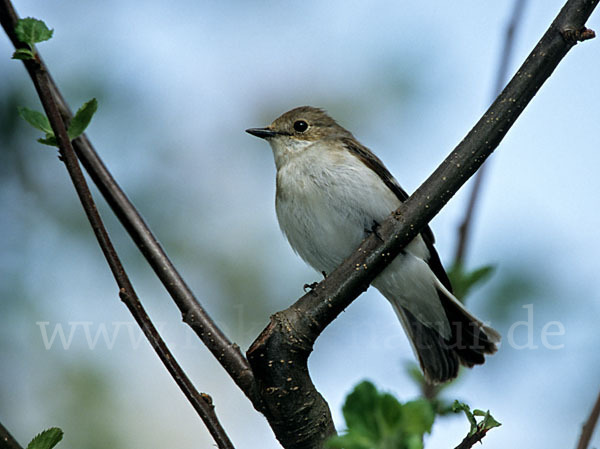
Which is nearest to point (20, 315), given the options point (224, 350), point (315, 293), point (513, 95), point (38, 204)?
point (38, 204)

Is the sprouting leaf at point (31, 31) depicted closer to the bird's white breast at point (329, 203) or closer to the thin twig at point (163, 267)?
the thin twig at point (163, 267)

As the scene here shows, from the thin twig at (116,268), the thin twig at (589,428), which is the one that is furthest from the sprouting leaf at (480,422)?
the thin twig at (116,268)

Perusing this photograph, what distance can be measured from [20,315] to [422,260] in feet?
12.9

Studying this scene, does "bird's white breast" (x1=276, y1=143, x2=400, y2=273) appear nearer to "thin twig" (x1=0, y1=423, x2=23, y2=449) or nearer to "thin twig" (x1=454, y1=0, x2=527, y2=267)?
"thin twig" (x1=454, y1=0, x2=527, y2=267)

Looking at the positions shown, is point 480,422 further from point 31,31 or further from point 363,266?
point 31,31

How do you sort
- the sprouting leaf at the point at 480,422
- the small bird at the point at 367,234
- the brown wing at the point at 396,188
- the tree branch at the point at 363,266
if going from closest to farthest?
the sprouting leaf at the point at 480,422 → the tree branch at the point at 363,266 → the small bird at the point at 367,234 → the brown wing at the point at 396,188

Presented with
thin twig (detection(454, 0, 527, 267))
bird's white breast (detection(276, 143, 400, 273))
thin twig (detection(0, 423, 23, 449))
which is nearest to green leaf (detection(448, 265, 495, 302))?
thin twig (detection(454, 0, 527, 267))

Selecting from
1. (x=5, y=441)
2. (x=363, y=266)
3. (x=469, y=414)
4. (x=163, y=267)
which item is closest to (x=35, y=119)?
(x=163, y=267)

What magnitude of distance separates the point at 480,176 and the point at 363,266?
3.65 feet

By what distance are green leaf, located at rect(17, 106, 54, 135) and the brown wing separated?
10.7 ft

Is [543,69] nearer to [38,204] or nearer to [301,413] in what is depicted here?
[301,413]

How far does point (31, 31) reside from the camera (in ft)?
8.40

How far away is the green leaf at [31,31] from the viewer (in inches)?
100.0

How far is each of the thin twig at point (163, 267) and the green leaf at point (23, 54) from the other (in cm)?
59
